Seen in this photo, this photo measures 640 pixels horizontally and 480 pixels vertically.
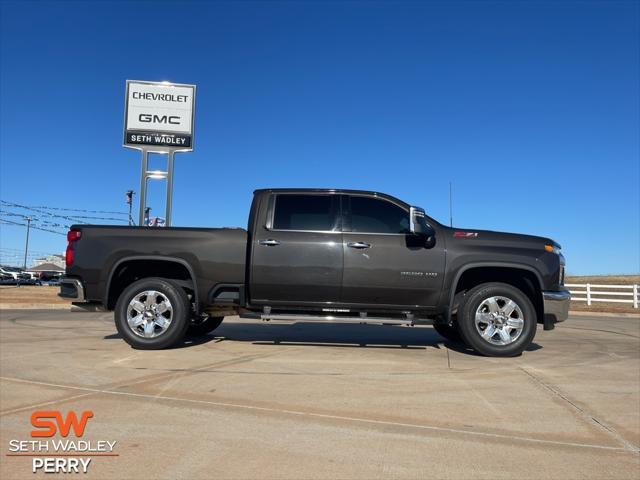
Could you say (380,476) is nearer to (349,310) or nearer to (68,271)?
(349,310)

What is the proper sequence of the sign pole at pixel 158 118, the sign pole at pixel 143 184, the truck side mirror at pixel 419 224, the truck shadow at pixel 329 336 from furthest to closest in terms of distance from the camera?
the sign pole at pixel 158 118, the sign pole at pixel 143 184, the truck shadow at pixel 329 336, the truck side mirror at pixel 419 224

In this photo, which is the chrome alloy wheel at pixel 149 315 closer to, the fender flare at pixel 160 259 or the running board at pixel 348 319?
the fender flare at pixel 160 259

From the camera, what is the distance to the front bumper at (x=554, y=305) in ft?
19.7

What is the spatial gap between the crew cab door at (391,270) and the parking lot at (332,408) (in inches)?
29.4

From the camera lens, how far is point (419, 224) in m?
5.91

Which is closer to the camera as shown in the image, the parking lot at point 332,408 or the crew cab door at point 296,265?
the parking lot at point 332,408

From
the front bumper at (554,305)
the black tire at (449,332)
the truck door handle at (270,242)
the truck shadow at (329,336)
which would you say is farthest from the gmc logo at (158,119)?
the front bumper at (554,305)

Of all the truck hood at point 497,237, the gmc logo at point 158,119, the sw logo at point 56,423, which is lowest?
the sw logo at point 56,423

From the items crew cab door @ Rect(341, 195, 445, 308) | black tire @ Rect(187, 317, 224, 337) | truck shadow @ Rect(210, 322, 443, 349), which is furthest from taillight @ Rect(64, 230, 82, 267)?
crew cab door @ Rect(341, 195, 445, 308)

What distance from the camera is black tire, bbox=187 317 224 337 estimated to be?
7.46 metres

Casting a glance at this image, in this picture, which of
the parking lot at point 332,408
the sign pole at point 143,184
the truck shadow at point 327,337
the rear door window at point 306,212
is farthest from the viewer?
the sign pole at point 143,184

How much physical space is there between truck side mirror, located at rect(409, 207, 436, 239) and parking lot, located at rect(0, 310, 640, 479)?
5.03ft

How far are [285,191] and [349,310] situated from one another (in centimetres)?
181

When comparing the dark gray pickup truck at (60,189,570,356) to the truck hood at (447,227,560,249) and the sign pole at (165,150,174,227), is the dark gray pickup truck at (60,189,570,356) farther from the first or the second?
the sign pole at (165,150,174,227)
